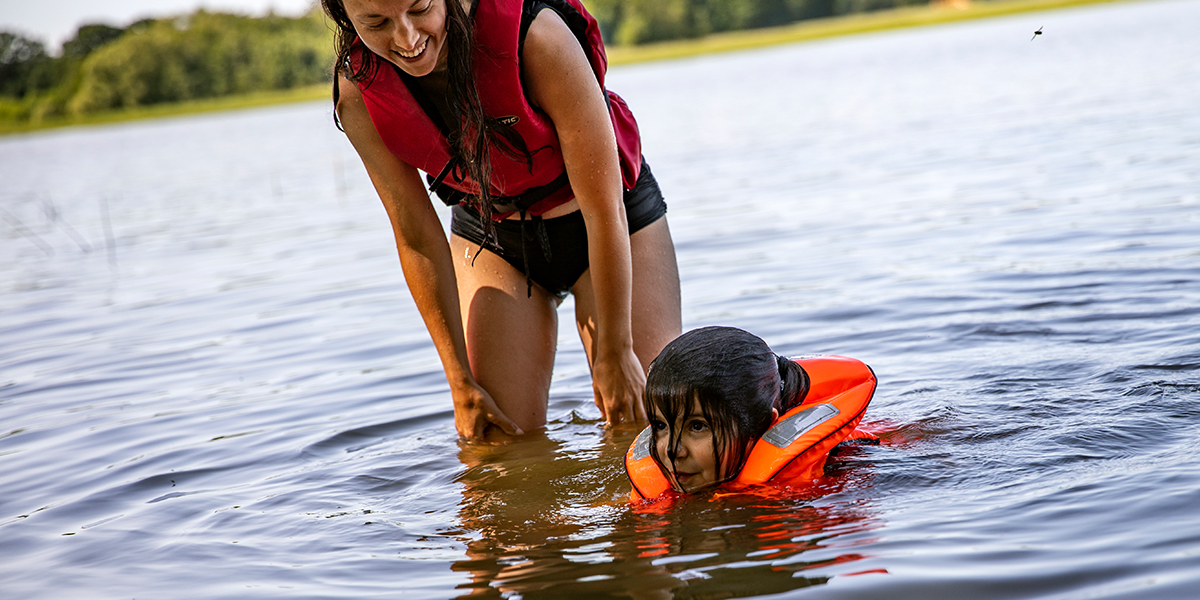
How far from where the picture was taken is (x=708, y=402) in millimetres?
3359

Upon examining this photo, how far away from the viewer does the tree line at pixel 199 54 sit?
2771 inches

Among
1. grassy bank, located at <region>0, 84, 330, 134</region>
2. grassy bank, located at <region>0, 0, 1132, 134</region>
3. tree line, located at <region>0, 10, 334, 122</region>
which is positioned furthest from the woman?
tree line, located at <region>0, 10, 334, 122</region>

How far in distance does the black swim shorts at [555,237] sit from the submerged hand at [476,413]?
525 mm

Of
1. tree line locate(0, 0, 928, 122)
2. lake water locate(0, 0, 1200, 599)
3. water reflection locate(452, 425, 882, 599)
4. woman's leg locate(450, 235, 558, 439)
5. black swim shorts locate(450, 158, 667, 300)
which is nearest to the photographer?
water reflection locate(452, 425, 882, 599)

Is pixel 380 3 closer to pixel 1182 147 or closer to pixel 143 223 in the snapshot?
pixel 1182 147

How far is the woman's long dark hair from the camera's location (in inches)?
139

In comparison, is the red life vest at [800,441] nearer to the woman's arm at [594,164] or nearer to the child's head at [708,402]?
the child's head at [708,402]

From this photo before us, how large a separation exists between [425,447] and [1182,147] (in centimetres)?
865

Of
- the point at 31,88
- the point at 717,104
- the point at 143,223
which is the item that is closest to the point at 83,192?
the point at 143,223

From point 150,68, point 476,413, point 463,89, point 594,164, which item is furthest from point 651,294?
point 150,68

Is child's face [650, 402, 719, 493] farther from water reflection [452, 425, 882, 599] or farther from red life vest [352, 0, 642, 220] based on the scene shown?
red life vest [352, 0, 642, 220]

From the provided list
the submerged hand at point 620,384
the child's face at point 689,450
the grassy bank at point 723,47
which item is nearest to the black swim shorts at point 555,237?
the submerged hand at point 620,384

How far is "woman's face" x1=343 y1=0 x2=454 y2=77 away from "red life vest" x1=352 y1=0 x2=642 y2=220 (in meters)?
0.17

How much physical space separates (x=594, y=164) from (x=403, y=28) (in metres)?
0.80
